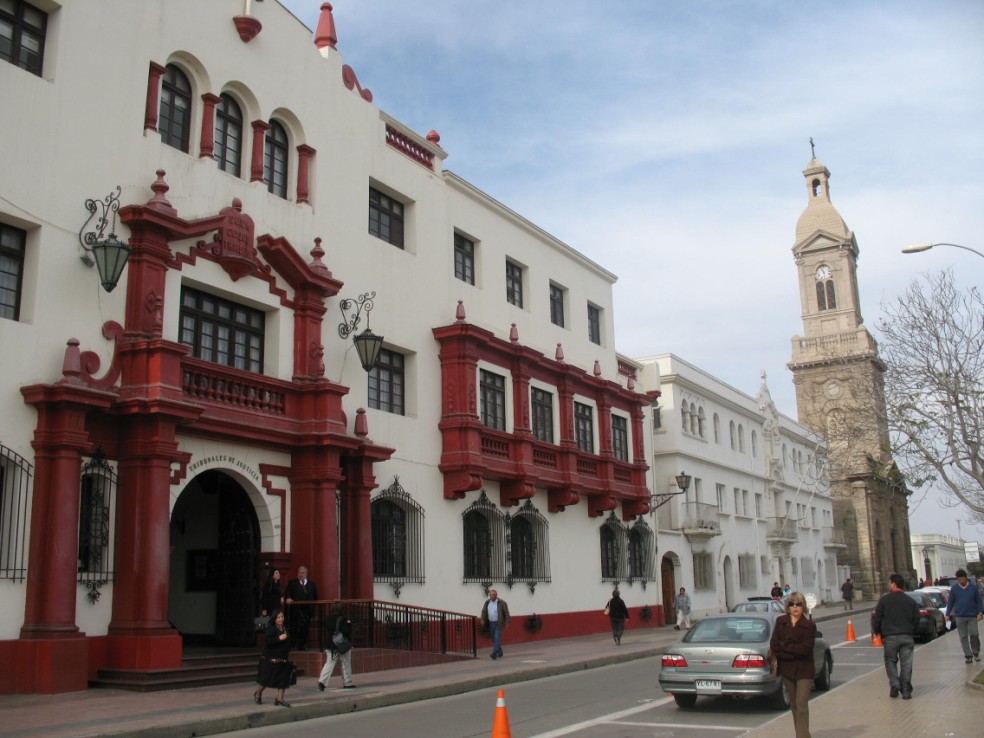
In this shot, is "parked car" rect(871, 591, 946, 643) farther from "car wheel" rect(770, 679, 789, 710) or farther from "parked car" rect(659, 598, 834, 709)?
"car wheel" rect(770, 679, 789, 710)

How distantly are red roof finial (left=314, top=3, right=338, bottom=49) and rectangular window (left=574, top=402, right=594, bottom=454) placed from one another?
13194mm

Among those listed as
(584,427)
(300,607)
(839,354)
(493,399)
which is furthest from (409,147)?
(839,354)

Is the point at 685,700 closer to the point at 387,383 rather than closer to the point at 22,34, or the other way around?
the point at 387,383

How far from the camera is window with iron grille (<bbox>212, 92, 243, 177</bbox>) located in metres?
19.3

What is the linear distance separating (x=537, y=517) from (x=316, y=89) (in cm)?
1297

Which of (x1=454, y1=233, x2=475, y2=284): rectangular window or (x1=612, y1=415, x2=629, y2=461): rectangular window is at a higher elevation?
(x1=454, y1=233, x2=475, y2=284): rectangular window

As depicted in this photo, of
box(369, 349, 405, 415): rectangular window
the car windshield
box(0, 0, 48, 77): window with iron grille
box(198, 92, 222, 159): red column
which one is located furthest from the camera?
box(369, 349, 405, 415): rectangular window

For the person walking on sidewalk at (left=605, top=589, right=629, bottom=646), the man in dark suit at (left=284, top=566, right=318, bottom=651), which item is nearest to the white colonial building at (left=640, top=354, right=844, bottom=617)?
the person walking on sidewalk at (left=605, top=589, right=629, bottom=646)

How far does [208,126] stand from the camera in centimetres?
1864

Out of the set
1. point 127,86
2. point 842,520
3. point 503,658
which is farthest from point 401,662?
point 842,520

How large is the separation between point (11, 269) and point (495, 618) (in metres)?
12.4

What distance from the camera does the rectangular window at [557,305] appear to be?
30969mm

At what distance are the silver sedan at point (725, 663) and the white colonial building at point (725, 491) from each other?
17382 mm

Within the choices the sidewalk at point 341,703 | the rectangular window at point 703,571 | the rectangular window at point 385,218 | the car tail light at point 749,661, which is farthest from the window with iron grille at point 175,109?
the rectangular window at point 703,571
